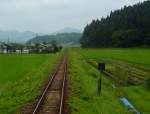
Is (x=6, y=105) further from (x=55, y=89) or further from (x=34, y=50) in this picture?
(x=34, y=50)

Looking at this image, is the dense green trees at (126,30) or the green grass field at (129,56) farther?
the dense green trees at (126,30)

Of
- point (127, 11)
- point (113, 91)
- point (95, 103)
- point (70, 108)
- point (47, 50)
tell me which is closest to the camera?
point (70, 108)

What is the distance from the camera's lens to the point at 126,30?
13662cm

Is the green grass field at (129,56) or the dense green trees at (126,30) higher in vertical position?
the dense green trees at (126,30)

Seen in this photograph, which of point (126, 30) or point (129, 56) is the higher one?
point (126, 30)

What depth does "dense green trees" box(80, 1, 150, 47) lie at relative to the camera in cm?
12862

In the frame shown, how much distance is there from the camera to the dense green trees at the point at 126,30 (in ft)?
422

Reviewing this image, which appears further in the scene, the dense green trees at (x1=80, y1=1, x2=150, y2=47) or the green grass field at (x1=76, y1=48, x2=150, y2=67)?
the dense green trees at (x1=80, y1=1, x2=150, y2=47)

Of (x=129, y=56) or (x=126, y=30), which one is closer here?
(x=129, y=56)

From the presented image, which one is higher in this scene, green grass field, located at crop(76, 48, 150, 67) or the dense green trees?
the dense green trees

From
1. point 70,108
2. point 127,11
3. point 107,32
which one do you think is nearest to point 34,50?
point 107,32

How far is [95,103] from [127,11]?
439 feet

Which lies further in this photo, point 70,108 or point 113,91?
point 113,91

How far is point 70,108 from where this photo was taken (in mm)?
18109
